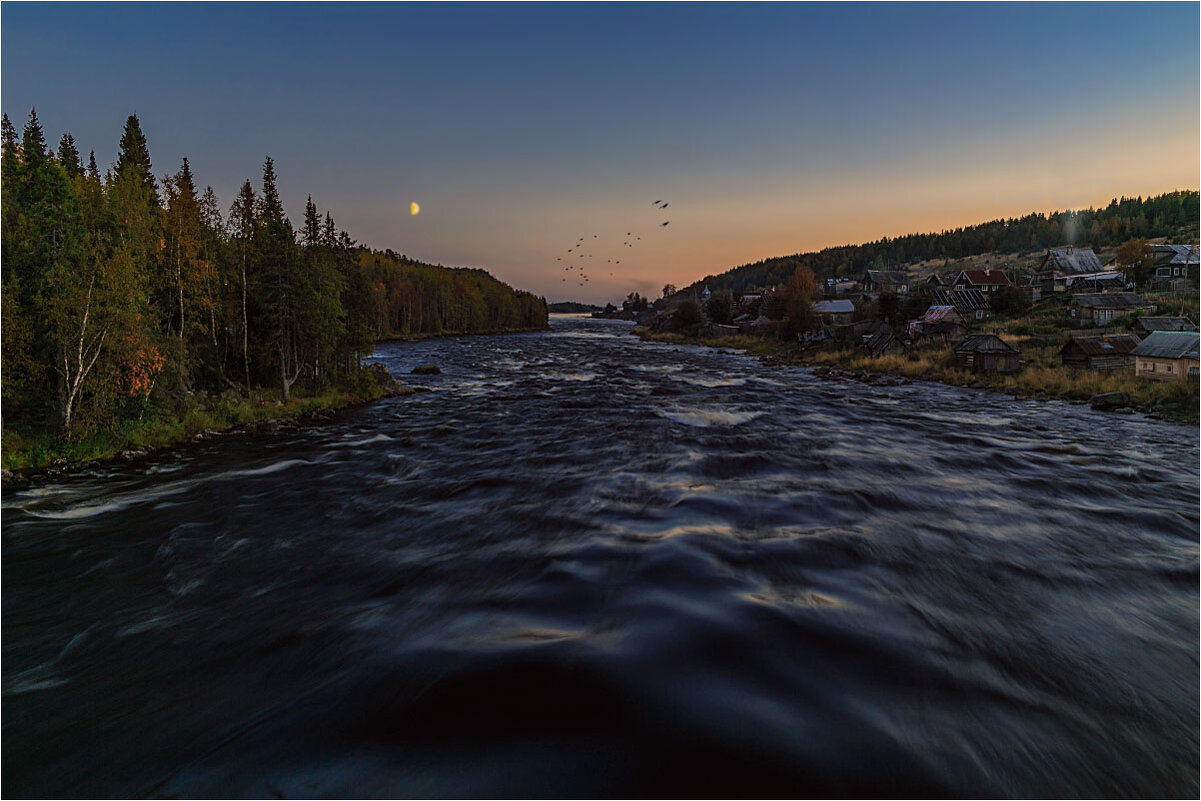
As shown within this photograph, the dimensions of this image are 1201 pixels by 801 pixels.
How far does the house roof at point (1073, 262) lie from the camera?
4038 inches

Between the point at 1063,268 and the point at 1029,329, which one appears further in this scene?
the point at 1063,268

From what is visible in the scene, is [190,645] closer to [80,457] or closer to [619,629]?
[619,629]

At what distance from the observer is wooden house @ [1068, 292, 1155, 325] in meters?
67.6

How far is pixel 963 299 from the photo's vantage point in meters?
85.7

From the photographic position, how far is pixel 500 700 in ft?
23.7

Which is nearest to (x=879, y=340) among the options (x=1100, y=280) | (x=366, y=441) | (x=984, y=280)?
(x=366, y=441)

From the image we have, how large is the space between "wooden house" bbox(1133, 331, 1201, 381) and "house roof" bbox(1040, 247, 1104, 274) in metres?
87.1

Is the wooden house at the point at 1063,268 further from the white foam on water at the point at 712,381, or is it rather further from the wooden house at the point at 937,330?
the white foam on water at the point at 712,381

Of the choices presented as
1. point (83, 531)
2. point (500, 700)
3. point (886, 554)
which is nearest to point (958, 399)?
point (886, 554)

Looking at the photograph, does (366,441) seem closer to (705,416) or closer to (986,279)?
(705,416)

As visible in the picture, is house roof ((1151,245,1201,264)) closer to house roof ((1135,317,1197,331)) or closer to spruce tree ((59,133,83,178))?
house roof ((1135,317,1197,331))

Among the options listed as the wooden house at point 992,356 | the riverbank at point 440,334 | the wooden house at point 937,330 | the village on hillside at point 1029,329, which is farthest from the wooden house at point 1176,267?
the riverbank at point 440,334

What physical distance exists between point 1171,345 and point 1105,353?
6652mm

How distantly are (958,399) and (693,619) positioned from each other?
39.2 m
